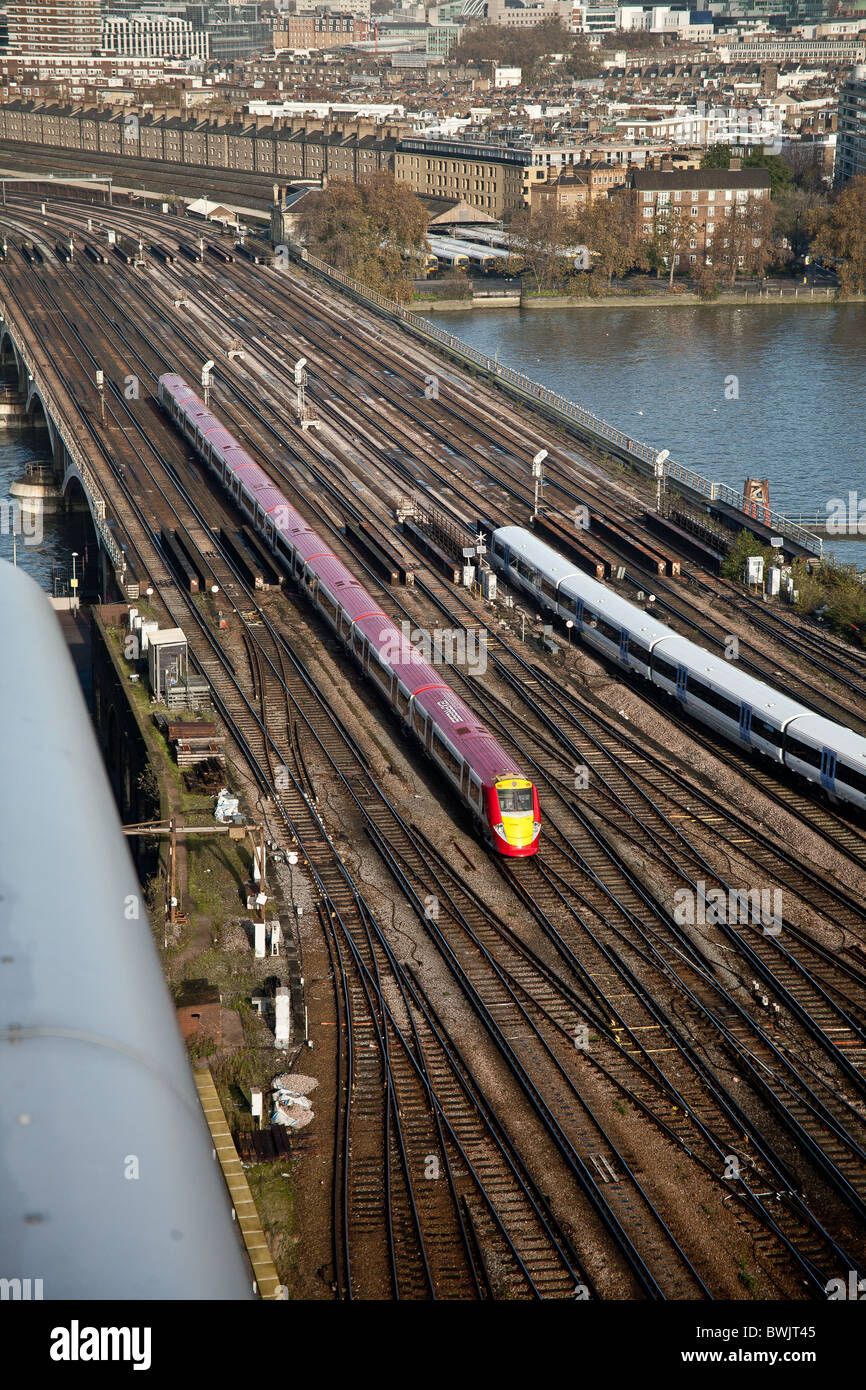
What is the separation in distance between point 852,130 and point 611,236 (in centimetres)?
3643

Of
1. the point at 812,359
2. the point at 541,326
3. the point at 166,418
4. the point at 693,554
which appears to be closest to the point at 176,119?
the point at 541,326

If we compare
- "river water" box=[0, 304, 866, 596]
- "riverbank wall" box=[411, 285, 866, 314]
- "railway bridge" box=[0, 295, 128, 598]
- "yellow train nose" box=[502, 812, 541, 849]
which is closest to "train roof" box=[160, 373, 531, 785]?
"yellow train nose" box=[502, 812, 541, 849]

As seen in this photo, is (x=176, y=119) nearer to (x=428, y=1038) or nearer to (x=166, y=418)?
(x=166, y=418)

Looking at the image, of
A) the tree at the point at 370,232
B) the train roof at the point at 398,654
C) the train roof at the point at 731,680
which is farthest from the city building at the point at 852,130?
the train roof at the point at 731,680

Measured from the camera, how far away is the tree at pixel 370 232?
84.7m

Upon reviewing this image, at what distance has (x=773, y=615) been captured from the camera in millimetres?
35375

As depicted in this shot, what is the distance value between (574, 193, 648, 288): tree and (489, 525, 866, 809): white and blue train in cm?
Result: 6135

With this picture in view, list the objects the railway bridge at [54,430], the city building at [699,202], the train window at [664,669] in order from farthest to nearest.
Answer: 1. the city building at [699,202]
2. the railway bridge at [54,430]
3. the train window at [664,669]

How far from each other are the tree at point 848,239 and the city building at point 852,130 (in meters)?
22.7

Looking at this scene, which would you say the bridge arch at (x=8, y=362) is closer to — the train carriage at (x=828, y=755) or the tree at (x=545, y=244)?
the tree at (x=545, y=244)

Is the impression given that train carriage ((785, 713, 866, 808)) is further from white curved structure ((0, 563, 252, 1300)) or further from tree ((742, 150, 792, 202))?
tree ((742, 150, 792, 202))

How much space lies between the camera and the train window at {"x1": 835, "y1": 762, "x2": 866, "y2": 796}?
80.8 ft

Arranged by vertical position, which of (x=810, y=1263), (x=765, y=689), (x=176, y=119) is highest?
(x=176, y=119)

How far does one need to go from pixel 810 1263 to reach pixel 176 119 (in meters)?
134
